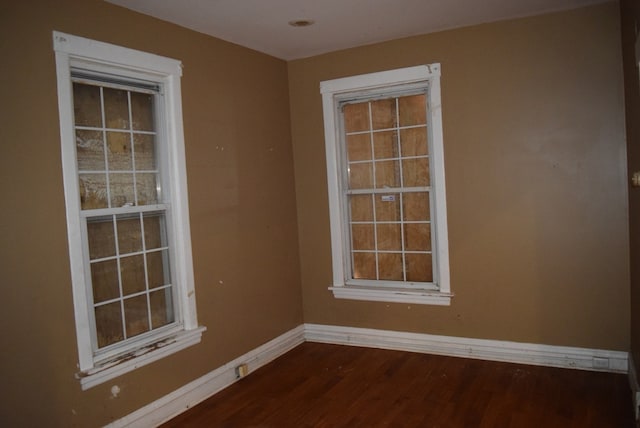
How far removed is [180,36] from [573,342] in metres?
3.63

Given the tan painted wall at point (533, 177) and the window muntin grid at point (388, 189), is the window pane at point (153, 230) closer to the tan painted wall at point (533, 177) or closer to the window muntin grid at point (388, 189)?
the window muntin grid at point (388, 189)

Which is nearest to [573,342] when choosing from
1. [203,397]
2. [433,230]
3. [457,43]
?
[433,230]

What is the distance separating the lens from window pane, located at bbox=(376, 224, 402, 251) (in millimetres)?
4320

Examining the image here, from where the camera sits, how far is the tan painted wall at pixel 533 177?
3.50 metres

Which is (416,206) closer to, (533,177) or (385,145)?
(385,145)

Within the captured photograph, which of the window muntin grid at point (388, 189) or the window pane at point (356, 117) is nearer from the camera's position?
the window muntin grid at point (388, 189)

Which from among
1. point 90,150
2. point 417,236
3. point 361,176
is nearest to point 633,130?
point 417,236

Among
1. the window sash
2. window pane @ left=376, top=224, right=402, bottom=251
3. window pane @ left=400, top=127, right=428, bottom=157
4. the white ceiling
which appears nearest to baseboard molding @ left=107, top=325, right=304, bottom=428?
the window sash

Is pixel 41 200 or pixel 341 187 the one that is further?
pixel 341 187

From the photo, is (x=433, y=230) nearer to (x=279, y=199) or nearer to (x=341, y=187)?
(x=341, y=187)

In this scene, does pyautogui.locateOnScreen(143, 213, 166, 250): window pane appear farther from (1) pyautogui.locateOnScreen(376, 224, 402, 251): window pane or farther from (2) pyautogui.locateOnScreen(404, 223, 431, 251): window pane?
(2) pyautogui.locateOnScreen(404, 223, 431, 251): window pane

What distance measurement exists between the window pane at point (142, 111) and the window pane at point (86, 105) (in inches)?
9.9

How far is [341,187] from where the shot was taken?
14.8 feet

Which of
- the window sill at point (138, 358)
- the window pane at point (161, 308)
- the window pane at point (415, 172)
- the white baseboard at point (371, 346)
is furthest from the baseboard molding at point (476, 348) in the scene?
the window pane at point (161, 308)
